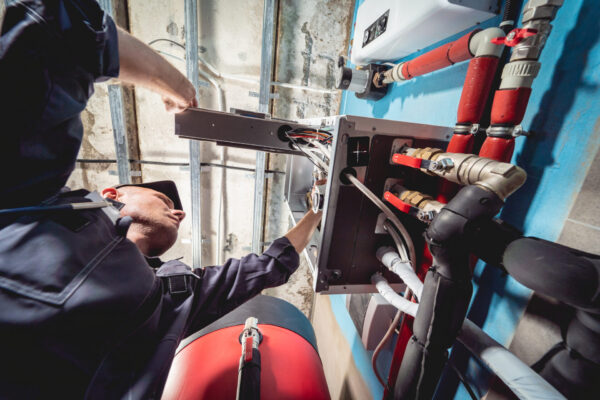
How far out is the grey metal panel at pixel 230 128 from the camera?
32.6 inches

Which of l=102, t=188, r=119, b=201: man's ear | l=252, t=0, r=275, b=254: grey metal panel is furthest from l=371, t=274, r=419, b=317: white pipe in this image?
l=252, t=0, r=275, b=254: grey metal panel

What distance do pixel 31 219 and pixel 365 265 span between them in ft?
2.67

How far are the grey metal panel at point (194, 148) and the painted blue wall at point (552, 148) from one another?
1.55 meters

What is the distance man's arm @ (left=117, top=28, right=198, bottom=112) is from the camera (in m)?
0.54

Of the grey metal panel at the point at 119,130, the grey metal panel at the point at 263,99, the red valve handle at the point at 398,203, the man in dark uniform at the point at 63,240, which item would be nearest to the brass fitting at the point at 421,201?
the red valve handle at the point at 398,203

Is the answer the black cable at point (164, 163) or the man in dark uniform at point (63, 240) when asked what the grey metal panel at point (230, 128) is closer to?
the man in dark uniform at point (63, 240)

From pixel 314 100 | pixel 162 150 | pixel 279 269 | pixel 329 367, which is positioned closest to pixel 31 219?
pixel 279 269

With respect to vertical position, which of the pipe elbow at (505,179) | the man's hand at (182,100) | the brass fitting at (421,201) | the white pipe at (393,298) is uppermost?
the man's hand at (182,100)

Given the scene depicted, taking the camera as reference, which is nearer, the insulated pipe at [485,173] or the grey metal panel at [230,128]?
the insulated pipe at [485,173]

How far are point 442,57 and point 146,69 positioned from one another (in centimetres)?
84

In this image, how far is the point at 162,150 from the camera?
5.65 ft

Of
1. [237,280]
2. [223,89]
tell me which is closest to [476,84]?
[237,280]

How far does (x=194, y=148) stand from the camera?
165 cm

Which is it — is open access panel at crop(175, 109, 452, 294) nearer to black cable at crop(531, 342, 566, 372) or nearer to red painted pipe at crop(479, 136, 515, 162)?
red painted pipe at crop(479, 136, 515, 162)
